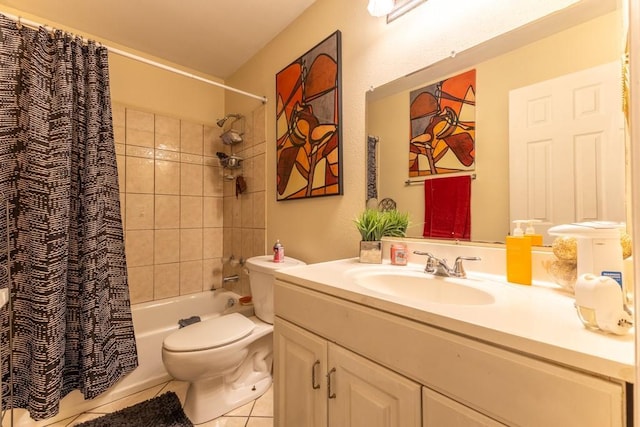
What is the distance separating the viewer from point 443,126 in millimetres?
1076

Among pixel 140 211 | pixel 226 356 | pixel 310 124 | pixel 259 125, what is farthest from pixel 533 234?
pixel 140 211

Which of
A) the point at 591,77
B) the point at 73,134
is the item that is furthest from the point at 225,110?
the point at 591,77

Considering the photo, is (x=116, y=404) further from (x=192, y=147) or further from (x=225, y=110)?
(x=225, y=110)

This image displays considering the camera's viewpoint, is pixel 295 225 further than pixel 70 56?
Yes

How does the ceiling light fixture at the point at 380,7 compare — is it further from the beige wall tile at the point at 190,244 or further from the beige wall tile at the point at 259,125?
the beige wall tile at the point at 190,244

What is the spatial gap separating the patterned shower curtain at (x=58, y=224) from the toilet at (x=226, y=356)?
394 mm

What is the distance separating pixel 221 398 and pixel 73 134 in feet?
5.09

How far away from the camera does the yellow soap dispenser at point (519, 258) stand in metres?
0.81

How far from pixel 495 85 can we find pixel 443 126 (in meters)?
0.21

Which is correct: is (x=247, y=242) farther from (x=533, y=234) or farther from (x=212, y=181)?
(x=533, y=234)

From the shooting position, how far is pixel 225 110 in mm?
2504

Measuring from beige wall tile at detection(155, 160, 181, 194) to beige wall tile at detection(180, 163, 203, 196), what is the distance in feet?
0.10

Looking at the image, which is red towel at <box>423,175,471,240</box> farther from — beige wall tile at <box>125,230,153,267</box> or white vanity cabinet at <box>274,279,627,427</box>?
beige wall tile at <box>125,230,153,267</box>

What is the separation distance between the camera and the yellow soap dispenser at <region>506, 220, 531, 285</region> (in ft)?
2.67
